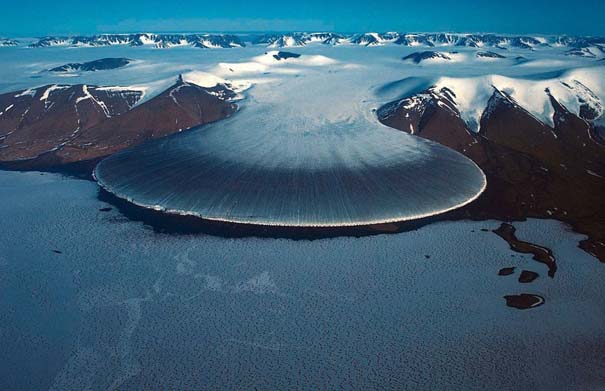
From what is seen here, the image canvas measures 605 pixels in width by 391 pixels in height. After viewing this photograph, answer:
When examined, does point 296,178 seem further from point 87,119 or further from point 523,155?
point 87,119

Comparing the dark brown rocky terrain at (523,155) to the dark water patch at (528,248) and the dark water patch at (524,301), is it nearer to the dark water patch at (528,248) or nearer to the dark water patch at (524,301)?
the dark water patch at (528,248)

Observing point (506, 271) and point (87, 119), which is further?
point (87, 119)

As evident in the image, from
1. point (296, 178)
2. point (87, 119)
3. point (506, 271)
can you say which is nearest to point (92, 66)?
point (87, 119)

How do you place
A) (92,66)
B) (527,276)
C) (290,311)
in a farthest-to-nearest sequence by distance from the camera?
(92,66) < (527,276) < (290,311)

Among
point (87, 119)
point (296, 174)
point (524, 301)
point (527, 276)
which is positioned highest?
point (87, 119)

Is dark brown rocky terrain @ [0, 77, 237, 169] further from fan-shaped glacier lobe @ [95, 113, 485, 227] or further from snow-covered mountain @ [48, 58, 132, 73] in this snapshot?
snow-covered mountain @ [48, 58, 132, 73]

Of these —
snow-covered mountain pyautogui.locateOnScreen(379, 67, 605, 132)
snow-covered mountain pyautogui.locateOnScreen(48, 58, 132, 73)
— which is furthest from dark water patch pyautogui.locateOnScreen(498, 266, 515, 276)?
snow-covered mountain pyautogui.locateOnScreen(48, 58, 132, 73)
